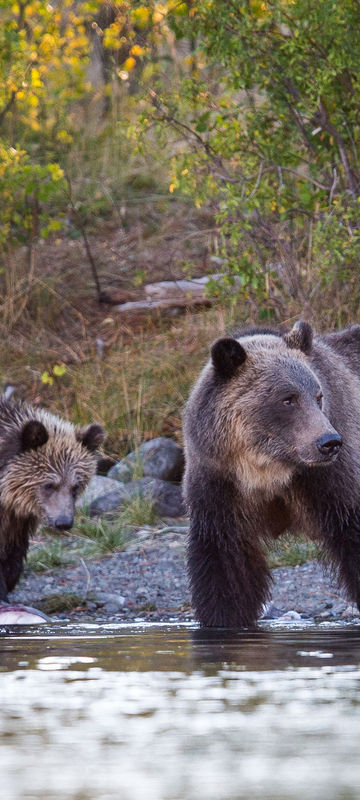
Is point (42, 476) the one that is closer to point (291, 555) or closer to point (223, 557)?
point (291, 555)

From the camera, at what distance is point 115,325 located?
14.4 meters

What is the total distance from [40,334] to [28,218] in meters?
1.24

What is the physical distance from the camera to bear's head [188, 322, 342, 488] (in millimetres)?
6098

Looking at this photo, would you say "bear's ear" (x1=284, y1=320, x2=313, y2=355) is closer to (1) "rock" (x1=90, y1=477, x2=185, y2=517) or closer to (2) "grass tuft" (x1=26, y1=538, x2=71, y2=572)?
(2) "grass tuft" (x1=26, y1=538, x2=71, y2=572)

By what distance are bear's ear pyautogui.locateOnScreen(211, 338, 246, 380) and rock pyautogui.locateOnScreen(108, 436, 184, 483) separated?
4620mm

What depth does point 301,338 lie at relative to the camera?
640cm

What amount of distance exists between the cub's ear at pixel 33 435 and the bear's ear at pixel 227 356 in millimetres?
2227

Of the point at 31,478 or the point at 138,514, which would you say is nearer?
the point at 31,478

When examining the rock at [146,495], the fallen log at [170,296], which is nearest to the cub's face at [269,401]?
the rock at [146,495]

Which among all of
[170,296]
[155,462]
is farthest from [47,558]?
[170,296]

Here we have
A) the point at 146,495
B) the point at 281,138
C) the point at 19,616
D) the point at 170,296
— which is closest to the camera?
the point at 19,616

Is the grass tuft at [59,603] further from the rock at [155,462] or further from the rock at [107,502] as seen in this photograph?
the rock at [155,462]

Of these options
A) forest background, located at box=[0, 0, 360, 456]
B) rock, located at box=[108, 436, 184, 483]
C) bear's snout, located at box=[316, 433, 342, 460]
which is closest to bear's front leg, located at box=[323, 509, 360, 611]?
bear's snout, located at box=[316, 433, 342, 460]

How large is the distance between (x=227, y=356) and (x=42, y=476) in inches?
97.8
